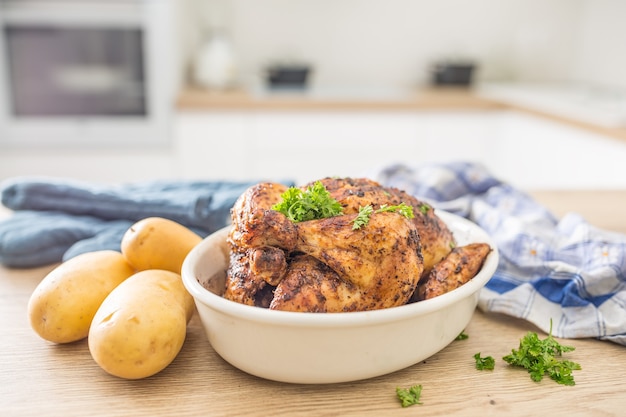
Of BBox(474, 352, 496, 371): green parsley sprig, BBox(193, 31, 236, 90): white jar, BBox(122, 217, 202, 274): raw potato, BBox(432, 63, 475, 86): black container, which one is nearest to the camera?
BBox(474, 352, 496, 371): green parsley sprig

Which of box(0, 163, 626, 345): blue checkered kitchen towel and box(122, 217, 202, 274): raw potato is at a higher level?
box(122, 217, 202, 274): raw potato

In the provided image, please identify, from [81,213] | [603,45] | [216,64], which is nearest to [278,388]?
[81,213]

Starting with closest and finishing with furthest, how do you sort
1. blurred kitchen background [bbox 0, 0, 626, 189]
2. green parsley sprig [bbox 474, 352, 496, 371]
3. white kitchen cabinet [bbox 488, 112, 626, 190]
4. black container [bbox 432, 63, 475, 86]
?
1. green parsley sprig [bbox 474, 352, 496, 371]
2. white kitchen cabinet [bbox 488, 112, 626, 190]
3. blurred kitchen background [bbox 0, 0, 626, 189]
4. black container [bbox 432, 63, 475, 86]

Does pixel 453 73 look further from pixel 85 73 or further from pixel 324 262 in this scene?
pixel 324 262

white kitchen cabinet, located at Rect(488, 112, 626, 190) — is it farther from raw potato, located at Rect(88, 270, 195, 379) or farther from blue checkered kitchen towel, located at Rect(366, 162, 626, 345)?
raw potato, located at Rect(88, 270, 195, 379)

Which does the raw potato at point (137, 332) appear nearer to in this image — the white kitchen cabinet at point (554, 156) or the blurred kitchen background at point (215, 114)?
the white kitchen cabinet at point (554, 156)

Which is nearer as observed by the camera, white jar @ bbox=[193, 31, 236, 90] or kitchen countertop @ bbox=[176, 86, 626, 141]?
kitchen countertop @ bbox=[176, 86, 626, 141]

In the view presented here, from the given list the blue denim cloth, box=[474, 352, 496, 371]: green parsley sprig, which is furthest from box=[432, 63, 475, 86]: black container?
box=[474, 352, 496, 371]: green parsley sprig
